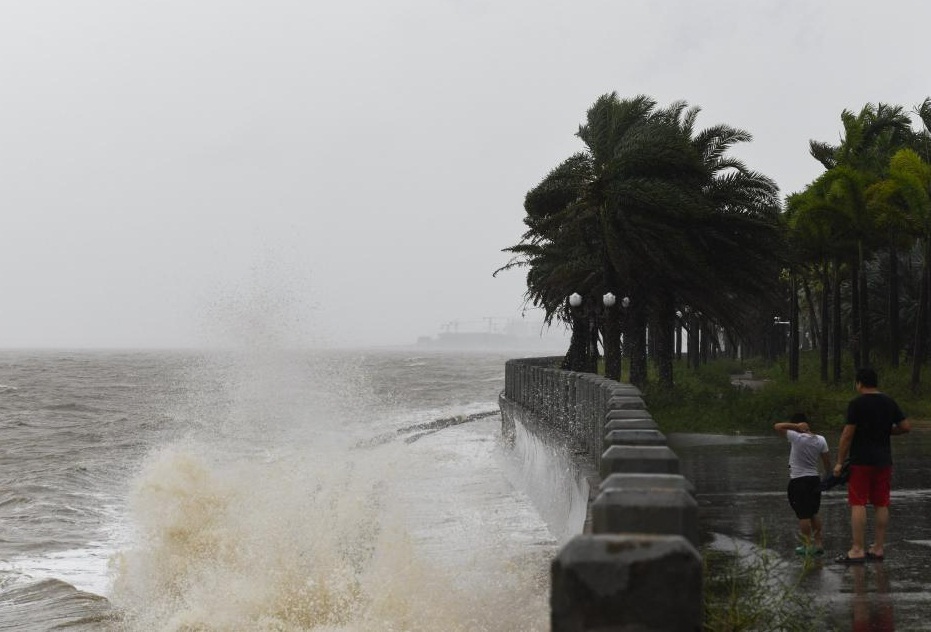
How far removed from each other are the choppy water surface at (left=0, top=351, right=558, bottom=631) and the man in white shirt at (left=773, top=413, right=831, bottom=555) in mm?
2303

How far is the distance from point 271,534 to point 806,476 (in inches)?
320

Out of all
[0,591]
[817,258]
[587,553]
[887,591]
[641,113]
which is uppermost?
[641,113]

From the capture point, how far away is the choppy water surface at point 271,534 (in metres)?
10.4

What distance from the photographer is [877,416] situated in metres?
7.98

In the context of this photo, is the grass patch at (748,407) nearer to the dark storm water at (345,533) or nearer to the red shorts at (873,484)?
the dark storm water at (345,533)

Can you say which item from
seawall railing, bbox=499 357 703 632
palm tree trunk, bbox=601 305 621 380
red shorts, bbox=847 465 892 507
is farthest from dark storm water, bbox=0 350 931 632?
palm tree trunk, bbox=601 305 621 380

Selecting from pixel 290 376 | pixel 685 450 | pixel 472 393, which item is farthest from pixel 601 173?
pixel 290 376

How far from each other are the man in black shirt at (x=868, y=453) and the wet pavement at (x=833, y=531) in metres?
0.21

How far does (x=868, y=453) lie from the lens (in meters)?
8.04

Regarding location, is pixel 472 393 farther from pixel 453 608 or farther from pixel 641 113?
pixel 453 608

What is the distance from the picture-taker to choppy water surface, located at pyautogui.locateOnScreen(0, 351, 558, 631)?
10.4 metres

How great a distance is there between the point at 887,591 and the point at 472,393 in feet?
180

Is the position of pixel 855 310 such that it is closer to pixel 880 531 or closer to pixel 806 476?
pixel 806 476

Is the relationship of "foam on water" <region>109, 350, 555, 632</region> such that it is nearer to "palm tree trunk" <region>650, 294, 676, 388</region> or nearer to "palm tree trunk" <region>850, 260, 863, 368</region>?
"palm tree trunk" <region>650, 294, 676, 388</region>
